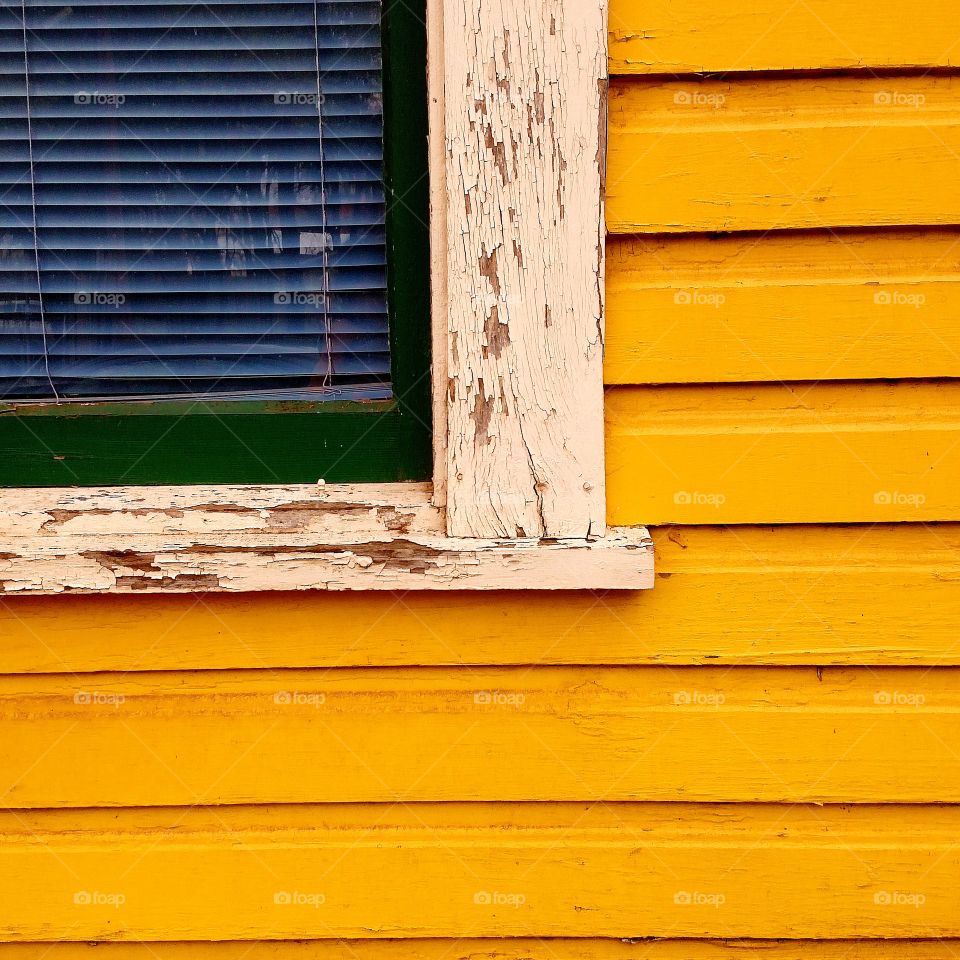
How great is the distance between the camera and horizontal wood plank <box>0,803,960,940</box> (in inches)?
55.9

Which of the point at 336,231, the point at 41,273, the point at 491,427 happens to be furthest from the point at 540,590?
the point at 41,273

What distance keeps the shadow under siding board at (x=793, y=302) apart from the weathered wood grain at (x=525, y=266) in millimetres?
85

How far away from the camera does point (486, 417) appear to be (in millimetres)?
1325

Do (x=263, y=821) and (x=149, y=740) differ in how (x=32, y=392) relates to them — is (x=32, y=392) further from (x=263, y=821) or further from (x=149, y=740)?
(x=263, y=821)
